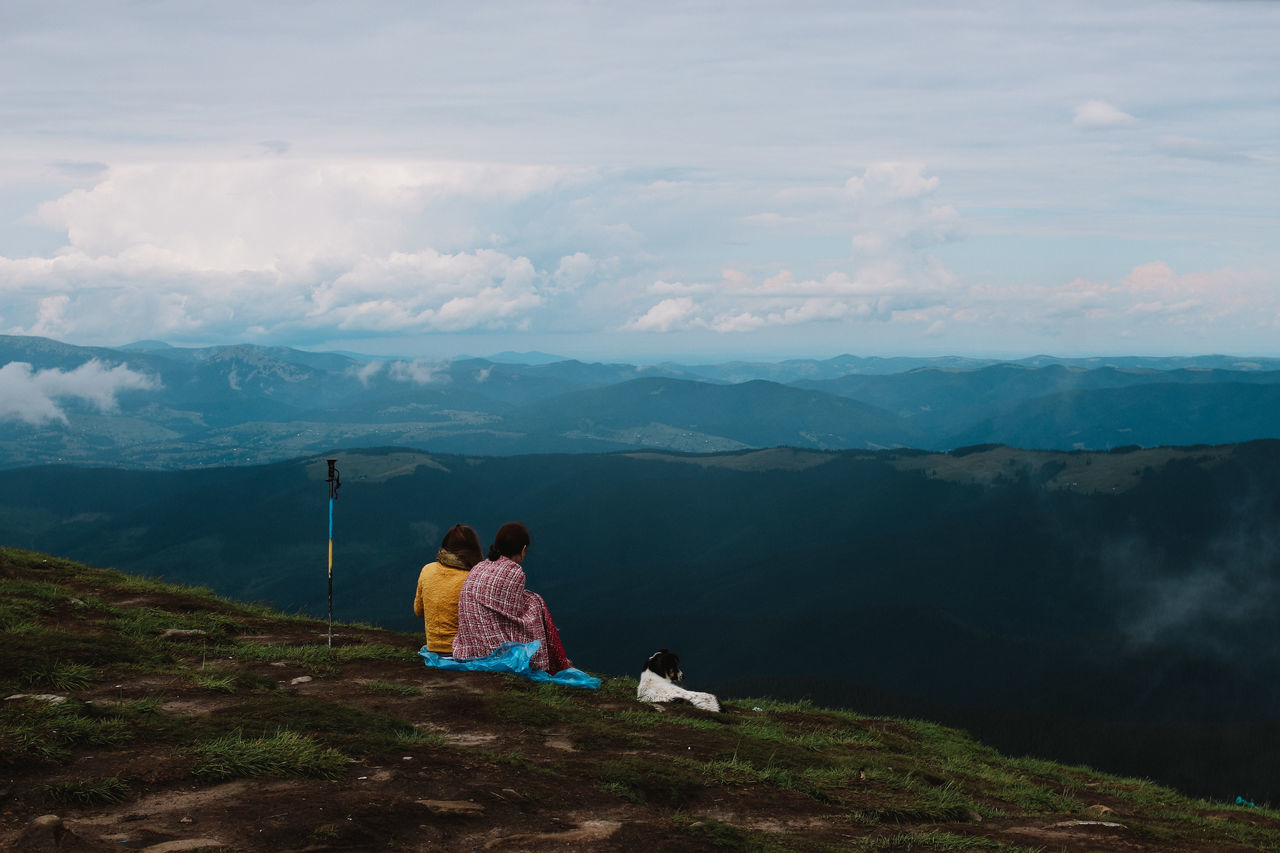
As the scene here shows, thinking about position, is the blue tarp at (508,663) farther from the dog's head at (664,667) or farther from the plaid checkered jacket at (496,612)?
the dog's head at (664,667)

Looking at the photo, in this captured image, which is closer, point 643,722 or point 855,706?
point 643,722

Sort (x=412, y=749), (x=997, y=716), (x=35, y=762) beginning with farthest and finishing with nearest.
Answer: (x=997, y=716), (x=412, y=749), (x=35, y=762)

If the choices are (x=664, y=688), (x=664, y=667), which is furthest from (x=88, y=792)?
(x=664, y=667)

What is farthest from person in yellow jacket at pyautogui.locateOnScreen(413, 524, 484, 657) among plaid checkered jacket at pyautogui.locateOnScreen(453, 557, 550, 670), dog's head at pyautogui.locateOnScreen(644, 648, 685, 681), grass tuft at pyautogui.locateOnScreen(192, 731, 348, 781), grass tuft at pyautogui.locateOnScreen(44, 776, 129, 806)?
grass tuft at pyautogui.locateOnScreen(44, 776, 129, 806)

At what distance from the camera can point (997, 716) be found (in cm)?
16400

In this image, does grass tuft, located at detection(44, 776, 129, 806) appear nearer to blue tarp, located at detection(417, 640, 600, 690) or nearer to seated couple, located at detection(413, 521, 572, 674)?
seated couple, located at detection(413, 521, 572, 674)

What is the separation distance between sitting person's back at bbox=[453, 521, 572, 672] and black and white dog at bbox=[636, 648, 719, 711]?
1995 millimetres

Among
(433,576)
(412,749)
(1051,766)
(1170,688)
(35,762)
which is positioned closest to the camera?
(35,762)

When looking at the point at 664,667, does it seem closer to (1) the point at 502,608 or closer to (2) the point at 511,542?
(1) the point at 502,608

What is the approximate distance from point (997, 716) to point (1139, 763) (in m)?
26.4

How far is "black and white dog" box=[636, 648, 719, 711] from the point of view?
749 inches

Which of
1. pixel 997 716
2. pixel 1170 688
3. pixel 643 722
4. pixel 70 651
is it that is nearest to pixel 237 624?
pixel 70 651

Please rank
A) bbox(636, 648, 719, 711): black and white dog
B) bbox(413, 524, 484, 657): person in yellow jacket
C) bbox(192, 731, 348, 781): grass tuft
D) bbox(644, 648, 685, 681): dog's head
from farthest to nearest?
bbox(644, 648, 685, 681): dog's head → bbox(636, 648, 719, 711): black and white dog → bbox(413, 524, 484, 657): person in yellow jacket → bbox(192, 731, 348, 781): grass tuft

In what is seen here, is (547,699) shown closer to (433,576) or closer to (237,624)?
(433,576)
